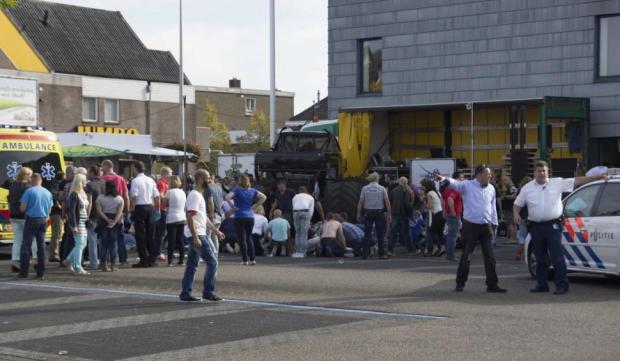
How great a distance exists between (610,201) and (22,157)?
11.9 metres

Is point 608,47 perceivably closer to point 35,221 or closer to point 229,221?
point 229,221

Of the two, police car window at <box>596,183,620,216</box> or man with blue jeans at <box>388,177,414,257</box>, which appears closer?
police car window at <box>596,183,620,216</box>

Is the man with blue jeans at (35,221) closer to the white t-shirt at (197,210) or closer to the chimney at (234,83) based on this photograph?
the white t-shirt at (197,210)

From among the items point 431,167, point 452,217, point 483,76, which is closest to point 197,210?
point 452,217

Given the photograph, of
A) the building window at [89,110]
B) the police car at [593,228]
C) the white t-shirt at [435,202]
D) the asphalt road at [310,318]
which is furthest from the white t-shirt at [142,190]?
the building window at [89,110]

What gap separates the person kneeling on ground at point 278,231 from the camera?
2247cm

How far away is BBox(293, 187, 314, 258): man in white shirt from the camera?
22.1 m

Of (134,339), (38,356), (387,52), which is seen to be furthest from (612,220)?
(387,52)

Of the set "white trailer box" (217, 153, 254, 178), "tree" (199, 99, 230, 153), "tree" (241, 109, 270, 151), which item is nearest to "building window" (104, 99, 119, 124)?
"tree" (199, 99, 230, 153)

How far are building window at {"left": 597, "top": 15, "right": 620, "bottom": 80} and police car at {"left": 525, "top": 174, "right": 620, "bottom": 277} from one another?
41.6 ft

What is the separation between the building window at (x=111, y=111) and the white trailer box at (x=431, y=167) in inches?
1278

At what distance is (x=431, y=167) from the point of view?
26125mm

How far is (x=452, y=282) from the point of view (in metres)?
16.2

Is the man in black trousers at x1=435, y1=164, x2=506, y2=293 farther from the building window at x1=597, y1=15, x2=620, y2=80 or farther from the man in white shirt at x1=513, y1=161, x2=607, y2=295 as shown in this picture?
the building window at x1=597, y1=15, x2=620, y2=80
